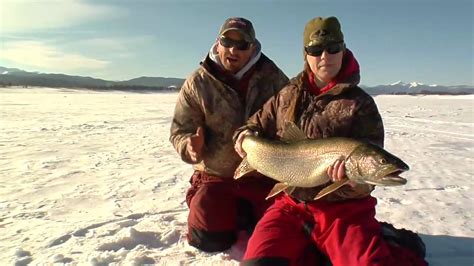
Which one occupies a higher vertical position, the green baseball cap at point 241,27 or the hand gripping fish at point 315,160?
the green baseball cap at point 241,27

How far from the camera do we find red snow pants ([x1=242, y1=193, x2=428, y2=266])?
304cm

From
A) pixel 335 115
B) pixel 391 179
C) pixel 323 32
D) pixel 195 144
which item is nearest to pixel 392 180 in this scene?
pixel 391 179

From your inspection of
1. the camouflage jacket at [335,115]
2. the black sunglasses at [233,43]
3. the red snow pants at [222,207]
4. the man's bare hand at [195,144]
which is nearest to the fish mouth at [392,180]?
the camouflage jacket at [335,115]

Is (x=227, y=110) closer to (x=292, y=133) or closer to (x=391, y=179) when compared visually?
(x=292, y=133)

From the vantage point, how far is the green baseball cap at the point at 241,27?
409 cm

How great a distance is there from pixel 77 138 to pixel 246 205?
795cm

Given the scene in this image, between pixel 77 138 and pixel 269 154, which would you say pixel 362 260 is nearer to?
pixel 269 154

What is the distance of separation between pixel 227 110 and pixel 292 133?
117cm

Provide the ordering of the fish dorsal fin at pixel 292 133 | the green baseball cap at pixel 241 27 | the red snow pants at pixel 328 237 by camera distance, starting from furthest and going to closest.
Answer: the green baseball cap at pixel 241 27 < the fish dorsal fin at pixel 292 133 < the red snow pants at pixel 328 237

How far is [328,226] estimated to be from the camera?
10.7 ft

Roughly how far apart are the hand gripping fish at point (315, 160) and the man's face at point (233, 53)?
3.16 ft

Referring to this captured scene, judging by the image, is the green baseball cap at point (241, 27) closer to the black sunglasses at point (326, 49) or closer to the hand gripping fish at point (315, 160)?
the black sunglasses at point (326, 49)

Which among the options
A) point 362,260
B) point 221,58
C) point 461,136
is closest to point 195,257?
point 362,260

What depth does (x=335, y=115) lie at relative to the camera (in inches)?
130
